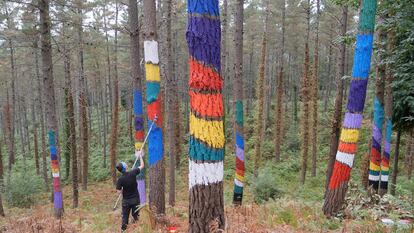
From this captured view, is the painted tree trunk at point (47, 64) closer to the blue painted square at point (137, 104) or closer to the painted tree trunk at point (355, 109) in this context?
the blue painted square at point (137, 104)

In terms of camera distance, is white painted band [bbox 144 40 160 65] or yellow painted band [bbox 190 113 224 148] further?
white painted band [bbox 144 40 160 65]

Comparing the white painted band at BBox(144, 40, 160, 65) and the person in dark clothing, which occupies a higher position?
the white painted band at BBox(144, 40, 160, 65)

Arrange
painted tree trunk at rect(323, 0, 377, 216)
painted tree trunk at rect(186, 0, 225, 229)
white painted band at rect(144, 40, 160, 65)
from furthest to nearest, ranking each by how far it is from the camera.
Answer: white painted band at rect(144, 40, 160, 65) < painted tree trunk at rect(323, 0, 377, 216) < painted tree trunk at rect(186, 0, 225, 229)

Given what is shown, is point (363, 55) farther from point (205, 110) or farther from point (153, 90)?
point (153, 90)

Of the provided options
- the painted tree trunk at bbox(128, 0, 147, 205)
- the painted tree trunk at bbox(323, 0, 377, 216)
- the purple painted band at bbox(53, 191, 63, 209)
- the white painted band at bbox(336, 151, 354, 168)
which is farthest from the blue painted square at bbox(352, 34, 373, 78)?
the purple painted band at bbox(53, 191, 63, 209)

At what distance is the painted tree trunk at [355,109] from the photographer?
20.2 feet

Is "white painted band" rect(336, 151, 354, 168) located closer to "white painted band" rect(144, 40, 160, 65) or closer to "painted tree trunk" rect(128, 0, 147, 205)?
"white painted band" rect(144, 40, 160, 65)

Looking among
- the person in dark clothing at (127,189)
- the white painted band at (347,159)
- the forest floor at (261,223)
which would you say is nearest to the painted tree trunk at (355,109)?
the white painted band at (347,159)

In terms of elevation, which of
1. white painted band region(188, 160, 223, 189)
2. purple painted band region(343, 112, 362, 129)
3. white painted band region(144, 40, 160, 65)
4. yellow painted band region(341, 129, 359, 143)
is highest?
white painted band region(144, 40, 160, 65)

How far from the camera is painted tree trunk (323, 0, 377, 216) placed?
6.15m

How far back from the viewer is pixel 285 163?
26.0 m

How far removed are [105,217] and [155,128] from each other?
4296 millimetres

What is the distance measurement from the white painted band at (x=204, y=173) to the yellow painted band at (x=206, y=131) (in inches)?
9.9

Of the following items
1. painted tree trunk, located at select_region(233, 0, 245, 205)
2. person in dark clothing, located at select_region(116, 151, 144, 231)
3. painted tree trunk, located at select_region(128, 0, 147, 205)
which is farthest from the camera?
painted tree trunk, located at select_region(233, 0, 245, 205)
